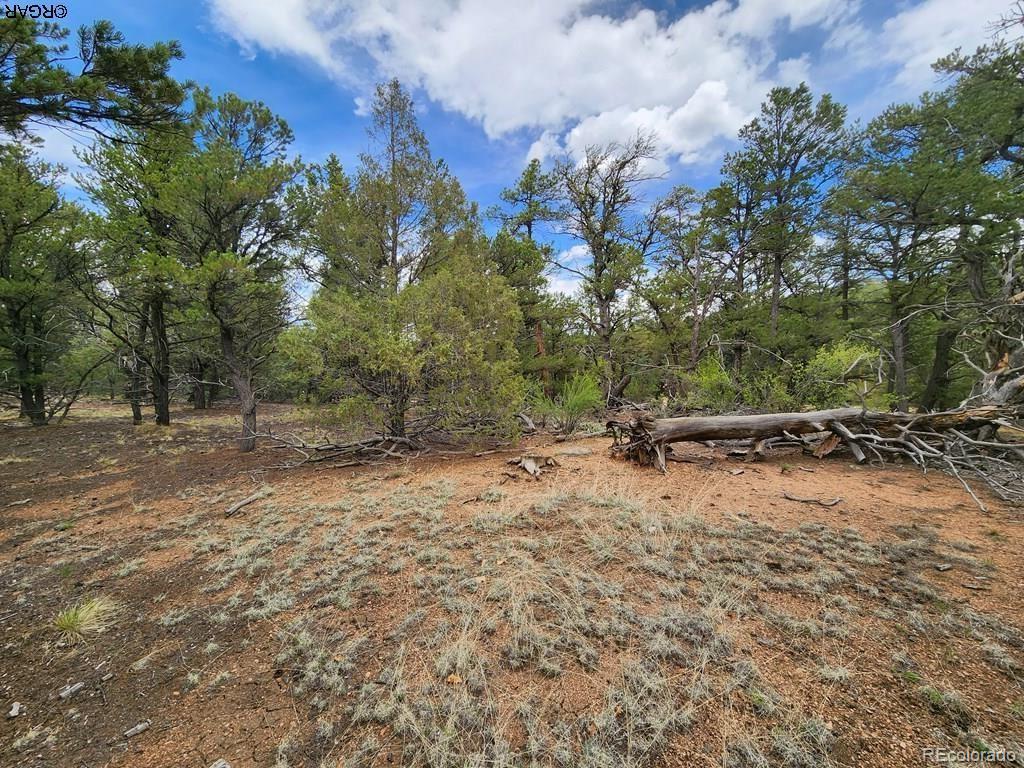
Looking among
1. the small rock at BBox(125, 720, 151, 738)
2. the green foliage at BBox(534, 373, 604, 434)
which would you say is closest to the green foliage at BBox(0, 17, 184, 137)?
the small rock at BBox(125, 720, 151, 738)

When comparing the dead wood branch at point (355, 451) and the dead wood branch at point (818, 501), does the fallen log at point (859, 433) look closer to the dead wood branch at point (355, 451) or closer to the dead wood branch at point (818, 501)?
the dead wood branch at point (818, 501)

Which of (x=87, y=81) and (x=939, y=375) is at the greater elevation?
(x=87, y=81)

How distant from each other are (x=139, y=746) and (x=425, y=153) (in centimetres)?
1097

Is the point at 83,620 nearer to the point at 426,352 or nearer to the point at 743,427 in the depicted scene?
the point at 426,352

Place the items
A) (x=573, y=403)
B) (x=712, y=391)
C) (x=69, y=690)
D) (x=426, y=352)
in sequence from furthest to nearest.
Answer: (x=712, y=391)
(x=573, y=403)
(x=426, y=352)
(x=69, y=690)

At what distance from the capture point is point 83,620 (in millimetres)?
2393

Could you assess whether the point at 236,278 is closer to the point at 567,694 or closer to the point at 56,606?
the point at 56,606

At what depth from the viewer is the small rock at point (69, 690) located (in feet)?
6.22

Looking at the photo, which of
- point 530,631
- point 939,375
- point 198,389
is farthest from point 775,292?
point 198,389

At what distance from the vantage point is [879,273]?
10.1 meters

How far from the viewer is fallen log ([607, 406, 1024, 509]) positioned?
4586 millimetres

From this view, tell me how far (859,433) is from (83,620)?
8.50 meters

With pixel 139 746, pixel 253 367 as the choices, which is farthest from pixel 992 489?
pixel 253 367

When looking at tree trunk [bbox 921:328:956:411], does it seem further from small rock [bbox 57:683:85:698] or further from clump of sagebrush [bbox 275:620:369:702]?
small rock [bbox 57:683:85:698]
